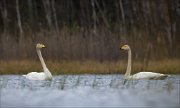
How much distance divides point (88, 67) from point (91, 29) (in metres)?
5.52

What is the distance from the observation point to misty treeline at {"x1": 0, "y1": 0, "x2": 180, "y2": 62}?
2077 cm

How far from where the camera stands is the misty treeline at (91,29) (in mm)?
20766

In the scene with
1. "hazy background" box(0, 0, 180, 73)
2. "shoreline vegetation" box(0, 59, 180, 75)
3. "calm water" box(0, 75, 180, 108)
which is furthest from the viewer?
"hazy background" box(0, 0, 180, 73)

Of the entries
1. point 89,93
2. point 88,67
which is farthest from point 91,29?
point 89,93

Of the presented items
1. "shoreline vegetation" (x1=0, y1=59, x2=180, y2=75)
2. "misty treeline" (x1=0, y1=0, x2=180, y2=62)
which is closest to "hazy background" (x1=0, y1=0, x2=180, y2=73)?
"misty treeline" (x1=0, y1=0, x2=180, y2=62)

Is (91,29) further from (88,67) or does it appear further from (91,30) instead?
(88,67)

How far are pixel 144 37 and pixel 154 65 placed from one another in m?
2.09

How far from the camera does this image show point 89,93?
1268 cm

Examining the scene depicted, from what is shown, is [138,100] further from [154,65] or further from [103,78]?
[154,65]

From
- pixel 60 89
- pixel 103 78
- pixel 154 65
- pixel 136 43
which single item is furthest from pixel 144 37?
pixel 60 89

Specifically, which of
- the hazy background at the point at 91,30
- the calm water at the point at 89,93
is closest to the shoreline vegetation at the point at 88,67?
the hazy background at the point at 91,30

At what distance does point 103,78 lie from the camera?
1638 cm

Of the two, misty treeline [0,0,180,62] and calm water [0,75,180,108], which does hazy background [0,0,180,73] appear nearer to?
misty treeline [0,0,180,62]

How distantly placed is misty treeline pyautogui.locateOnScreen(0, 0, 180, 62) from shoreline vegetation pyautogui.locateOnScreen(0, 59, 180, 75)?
411 mm
